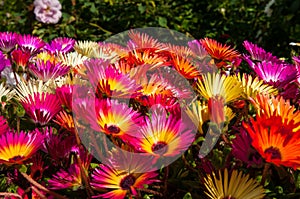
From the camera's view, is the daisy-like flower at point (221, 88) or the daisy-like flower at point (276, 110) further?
the daisy-like flower at point (221, 88)

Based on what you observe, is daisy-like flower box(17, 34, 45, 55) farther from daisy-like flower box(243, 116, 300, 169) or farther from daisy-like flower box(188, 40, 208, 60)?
daisy-like flower box(243, 116, 300, 169)

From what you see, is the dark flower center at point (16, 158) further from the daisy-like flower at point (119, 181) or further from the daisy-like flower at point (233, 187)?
the daisy-like flower at point (233, 187)

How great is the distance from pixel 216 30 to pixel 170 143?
280 cm

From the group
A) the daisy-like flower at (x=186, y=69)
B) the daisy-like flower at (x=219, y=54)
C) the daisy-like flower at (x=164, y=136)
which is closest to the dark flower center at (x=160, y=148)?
the daisy-like flower at (x=164, y=136)

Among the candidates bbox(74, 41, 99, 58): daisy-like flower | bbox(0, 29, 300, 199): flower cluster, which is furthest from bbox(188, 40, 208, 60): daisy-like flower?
bbox(74, 41, 99, 58): daisy-like flower

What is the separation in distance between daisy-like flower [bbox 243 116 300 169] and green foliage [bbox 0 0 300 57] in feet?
8.29

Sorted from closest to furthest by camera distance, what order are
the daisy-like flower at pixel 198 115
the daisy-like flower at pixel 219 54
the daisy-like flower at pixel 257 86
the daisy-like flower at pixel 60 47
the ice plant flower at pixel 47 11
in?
the daisy-like flower at pixel 198 115 → the daisy-like flower at pixel 257 86 → the daisy-like flower at pixel 219 54 → the daisy-like flower at pixel 60 47 → the ice plant flower at pixel 47 11

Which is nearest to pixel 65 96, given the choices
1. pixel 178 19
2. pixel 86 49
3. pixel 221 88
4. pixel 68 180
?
pixel 68 180

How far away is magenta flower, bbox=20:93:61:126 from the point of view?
2.80 ft

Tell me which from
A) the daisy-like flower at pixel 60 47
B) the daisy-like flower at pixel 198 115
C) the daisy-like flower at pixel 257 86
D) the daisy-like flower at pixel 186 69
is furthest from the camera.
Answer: the daisy-like flower at pixel 60 47

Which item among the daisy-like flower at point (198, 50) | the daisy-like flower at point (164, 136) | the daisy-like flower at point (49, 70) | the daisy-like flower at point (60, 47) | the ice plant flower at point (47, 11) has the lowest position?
the daisy-like flower at point (164, 136)

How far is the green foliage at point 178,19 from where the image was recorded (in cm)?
326

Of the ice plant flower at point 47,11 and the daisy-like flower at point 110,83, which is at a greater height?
the ice plant flower at point 47,11

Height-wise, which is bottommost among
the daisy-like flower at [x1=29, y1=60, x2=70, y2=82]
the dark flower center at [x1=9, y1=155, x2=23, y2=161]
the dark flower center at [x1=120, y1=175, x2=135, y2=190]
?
the dark flower center at [x1=120, y1=175, x2=135, y2=190]
